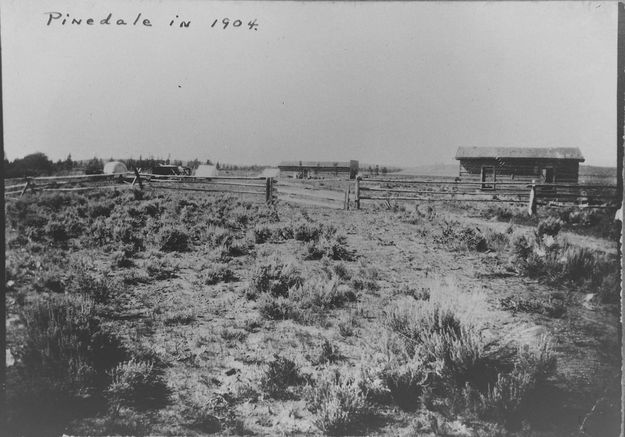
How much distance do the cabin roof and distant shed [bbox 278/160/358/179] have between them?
19.4 m

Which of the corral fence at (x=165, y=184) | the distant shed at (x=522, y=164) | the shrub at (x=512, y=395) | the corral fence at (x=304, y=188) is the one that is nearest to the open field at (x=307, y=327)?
the shrub at (x=512, y=395)

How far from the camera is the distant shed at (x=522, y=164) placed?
21000 mm

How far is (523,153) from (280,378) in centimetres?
2370

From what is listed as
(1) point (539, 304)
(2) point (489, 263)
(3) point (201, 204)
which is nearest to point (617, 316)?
(1) point (539, 304)

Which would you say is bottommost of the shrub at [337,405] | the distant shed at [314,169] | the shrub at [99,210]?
the shrub at [337,405]

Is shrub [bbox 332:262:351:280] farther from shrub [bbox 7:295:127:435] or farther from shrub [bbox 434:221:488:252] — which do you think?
shrub [bbox 7:295:127:435]

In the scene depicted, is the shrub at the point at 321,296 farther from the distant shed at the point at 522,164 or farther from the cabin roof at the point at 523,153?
the cabin roof at the point at 523,153

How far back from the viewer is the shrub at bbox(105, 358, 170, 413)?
3.26m

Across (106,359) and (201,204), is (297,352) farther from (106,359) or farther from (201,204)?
(201,204)

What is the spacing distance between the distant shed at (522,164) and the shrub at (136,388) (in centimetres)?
2000

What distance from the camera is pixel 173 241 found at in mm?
6023

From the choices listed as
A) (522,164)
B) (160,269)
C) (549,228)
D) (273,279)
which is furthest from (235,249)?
(522,164)

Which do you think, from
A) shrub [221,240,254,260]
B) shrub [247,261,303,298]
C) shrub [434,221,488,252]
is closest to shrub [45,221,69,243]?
shrub [221,240,254,260]

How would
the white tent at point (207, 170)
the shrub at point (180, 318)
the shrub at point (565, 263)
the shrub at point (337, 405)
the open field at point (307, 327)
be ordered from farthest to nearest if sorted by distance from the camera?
the white tent at point (207, 170)
the shrub at point (180, 318)
the shrub at point (565, 263)
the open field at point (307, 327)
the shrub at point (337, 405)
